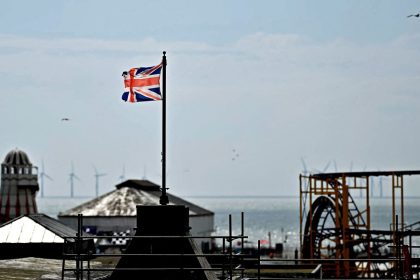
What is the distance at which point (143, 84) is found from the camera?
27969 millimetres

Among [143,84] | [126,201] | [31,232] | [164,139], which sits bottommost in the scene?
[31,232]

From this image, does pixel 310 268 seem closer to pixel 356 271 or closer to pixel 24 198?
pixel 356 271

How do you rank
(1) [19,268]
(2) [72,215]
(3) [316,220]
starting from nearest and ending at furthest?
1. (1) [19,268]
2. (3) [316,220]
3. (2) [72,215]

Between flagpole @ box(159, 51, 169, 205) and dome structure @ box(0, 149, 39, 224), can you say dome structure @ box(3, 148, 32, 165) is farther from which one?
flagpole @ box(159, 51, 169, 205)

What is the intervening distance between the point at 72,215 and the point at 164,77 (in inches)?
2820

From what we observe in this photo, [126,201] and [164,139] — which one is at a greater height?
[126,201]

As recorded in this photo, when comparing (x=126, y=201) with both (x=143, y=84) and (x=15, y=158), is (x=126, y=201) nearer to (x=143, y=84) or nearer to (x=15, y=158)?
(x=15, y=158)

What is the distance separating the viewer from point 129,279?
25.4 meters

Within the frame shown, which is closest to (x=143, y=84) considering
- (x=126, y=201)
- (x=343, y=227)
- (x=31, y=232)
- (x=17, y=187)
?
(x=31, y=232)

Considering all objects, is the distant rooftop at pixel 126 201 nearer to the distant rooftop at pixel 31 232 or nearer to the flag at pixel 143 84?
the distant rooftop at pixel 31 232

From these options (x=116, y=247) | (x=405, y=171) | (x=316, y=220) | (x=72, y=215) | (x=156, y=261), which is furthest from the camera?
(x=72, y=215)

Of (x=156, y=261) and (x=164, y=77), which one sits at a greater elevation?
(x=164, y=77)

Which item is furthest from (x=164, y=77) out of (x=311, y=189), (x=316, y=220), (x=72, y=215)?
(x=72, y=215)

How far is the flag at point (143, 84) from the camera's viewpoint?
27797 mm
